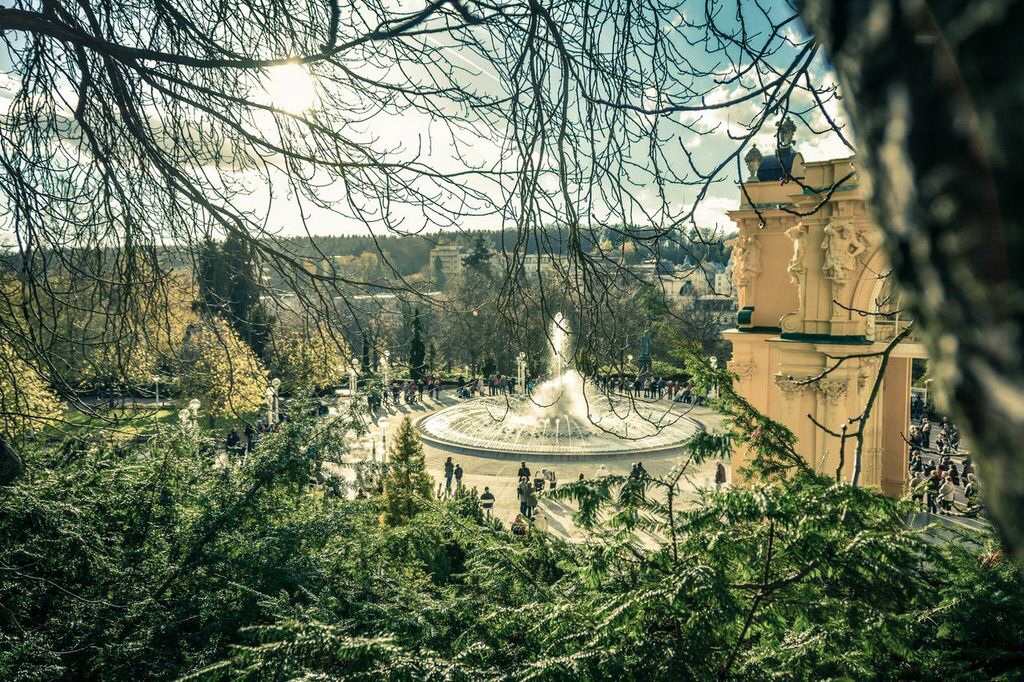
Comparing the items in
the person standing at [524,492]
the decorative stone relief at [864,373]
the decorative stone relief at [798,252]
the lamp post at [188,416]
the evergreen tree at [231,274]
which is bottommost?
the person standing at [524,492]

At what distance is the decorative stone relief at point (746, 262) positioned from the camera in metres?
15.3

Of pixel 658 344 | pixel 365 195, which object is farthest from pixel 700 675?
pixel 658 344

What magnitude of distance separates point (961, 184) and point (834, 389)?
559 inches

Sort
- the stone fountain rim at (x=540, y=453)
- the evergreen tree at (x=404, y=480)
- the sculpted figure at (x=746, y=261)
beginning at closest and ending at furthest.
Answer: the evergreen tree at (x=404, y=480) < the sculpted figure at (x=746, y=261) < the stone fountain rim at (x=540, y=453)

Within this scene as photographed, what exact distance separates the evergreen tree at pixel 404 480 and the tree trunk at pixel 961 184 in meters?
10.7

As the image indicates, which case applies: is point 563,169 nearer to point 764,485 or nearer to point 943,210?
point 764,485

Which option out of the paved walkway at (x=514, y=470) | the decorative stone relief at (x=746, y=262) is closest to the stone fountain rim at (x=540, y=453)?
the paved walkway at (x=514, y=470)

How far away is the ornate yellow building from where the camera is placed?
42.5 feet

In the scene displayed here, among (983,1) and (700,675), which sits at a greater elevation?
(983,1)

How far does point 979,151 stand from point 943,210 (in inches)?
1.7

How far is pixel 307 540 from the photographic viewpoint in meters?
6.15

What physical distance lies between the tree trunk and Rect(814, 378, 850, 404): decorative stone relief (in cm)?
1386

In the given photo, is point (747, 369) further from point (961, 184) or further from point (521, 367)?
point (961, 184)

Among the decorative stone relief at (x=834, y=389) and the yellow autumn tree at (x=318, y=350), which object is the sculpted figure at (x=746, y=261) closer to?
the decorative stone relief at (x=834, y=389)
